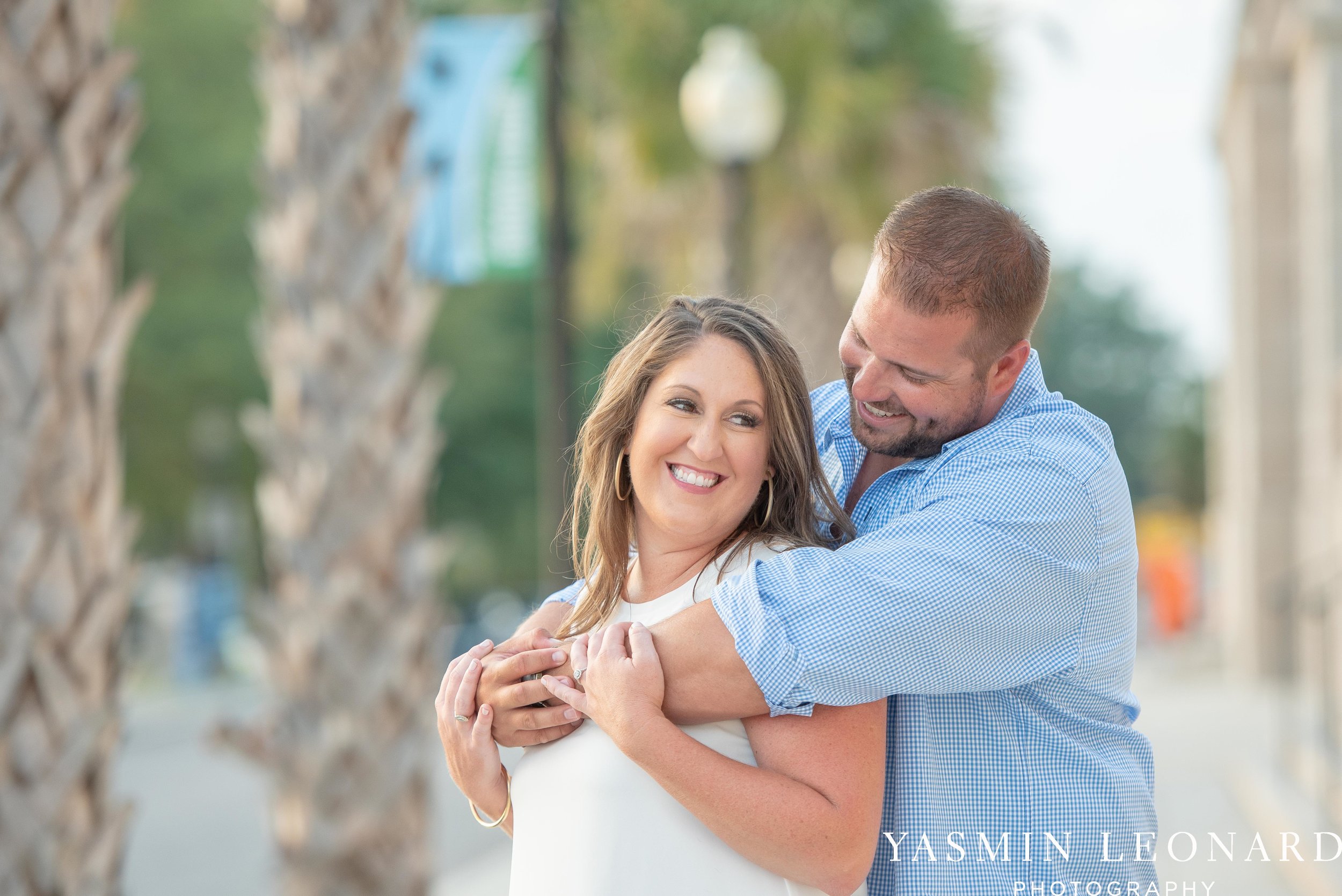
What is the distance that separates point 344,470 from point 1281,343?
540 inches

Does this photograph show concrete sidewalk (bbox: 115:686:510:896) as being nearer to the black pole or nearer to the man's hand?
the black pole

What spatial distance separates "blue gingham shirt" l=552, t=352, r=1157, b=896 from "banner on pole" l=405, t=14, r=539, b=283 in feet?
12.9

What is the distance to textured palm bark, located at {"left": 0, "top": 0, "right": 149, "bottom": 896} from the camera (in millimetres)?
3141

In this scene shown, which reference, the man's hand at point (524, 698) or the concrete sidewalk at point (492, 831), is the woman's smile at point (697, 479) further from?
the concrete sidewalk at point (492, 831)

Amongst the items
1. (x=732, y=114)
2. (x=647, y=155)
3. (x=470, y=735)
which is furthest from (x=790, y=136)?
(x=470, y=735)

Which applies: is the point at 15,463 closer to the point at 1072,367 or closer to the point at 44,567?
the point at 44,567

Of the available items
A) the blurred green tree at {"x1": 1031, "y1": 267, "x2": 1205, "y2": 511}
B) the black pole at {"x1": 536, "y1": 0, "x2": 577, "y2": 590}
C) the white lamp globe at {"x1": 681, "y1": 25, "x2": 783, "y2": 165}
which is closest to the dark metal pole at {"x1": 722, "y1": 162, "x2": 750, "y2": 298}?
the white lamp globe at {"x1": 681, "y1": 25, "x2": 783, "y2": 165}

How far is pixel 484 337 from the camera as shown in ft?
95.5

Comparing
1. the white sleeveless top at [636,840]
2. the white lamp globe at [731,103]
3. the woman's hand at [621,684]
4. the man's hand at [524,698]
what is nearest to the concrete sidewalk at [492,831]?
the man's hand at [524,698]

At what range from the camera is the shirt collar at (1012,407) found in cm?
226

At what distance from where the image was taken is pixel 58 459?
3209 mm

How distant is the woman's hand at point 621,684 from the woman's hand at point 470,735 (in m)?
0.22

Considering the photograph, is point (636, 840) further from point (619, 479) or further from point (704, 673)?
point (619, 479)

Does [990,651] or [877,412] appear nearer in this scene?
[990,651]
